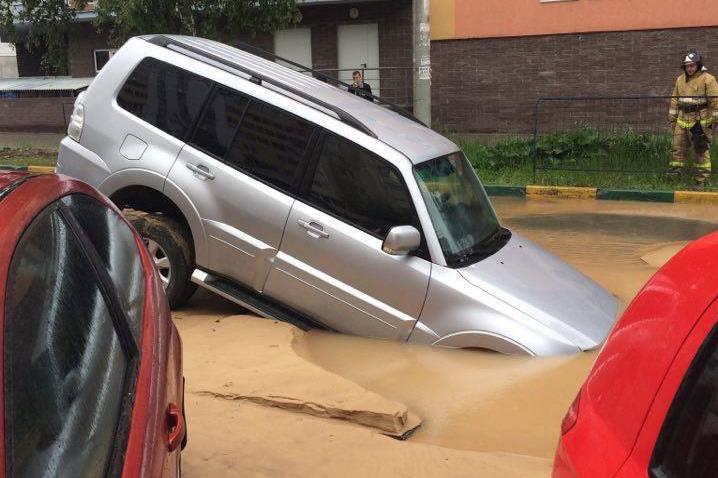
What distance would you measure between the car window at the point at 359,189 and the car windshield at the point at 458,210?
7.3 inches

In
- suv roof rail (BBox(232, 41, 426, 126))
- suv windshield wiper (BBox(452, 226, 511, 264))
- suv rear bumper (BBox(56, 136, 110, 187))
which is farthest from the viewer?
suv roof rail (BBox(232, 41, 426, 126))

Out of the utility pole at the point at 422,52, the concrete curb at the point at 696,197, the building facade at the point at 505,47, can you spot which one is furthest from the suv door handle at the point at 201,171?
the building facade at the point at 505,47

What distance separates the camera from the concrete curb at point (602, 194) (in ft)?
40.7

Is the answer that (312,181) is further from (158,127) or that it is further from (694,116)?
(694,116)

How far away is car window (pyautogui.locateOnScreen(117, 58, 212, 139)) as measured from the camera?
20.8ft

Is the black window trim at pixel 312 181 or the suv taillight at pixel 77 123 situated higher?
the suv taillight at pixel 77 123

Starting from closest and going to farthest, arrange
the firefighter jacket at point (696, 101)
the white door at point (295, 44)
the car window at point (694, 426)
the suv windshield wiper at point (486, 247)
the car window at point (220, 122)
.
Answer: the car window at point (694, 426), the suv windshield wiper at point (486, 247), the car window at point (220, 122), the firefighter jacket at point (696, 101), the white door at point (295, 44)

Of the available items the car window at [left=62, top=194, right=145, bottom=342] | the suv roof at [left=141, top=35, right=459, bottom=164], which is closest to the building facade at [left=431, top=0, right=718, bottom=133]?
the suv roof at [left=141, top=35, right=459, bottom=164]

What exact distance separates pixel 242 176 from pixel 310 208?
2.05ft

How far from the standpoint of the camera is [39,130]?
23.7 metres

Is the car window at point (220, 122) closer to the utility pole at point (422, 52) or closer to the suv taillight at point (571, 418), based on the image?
the suv taillight at point (571, 418)

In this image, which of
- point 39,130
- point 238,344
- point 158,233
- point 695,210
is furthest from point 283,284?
point 39,130

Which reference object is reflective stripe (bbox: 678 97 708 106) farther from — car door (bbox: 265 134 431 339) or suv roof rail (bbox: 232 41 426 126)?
car door (bbox: 265 134 431 339)

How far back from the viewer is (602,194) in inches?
512
